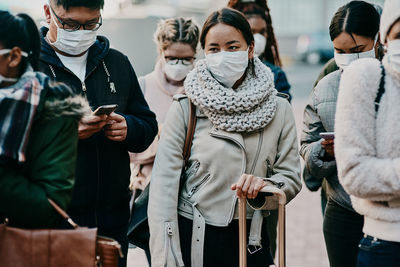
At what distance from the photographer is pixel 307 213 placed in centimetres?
759

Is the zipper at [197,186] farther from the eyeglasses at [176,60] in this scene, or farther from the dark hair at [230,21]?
the eyeglasses at [176,60]

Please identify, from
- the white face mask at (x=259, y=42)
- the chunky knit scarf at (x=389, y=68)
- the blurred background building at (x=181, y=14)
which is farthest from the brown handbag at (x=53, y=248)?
the blurred background building at (x=181, y=14)

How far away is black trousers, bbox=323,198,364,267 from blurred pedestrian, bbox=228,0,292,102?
1461 mm

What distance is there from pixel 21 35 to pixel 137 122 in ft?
3.54

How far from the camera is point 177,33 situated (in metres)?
4.71

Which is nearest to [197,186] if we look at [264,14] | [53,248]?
[53,248]

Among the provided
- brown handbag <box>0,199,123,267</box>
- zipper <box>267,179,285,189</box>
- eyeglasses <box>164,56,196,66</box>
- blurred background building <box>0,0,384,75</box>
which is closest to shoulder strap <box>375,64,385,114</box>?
zipper <box>267,179,285,189</box>

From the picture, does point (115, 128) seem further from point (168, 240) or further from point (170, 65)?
point (170, 65)

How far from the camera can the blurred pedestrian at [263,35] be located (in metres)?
5.07

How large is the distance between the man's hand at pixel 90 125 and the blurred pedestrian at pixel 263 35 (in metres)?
2.10

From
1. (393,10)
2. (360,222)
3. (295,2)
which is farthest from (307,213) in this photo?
(295,2)

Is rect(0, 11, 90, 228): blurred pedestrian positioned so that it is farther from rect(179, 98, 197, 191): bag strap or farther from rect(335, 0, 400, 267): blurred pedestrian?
rect(335, 0, 400, 267): blurred pedestrian

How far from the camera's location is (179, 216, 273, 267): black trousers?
11.1 feet

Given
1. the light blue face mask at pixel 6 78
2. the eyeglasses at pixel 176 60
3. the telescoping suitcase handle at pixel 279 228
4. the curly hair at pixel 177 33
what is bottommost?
the telescoping suitcase handle at pixel 279 228
